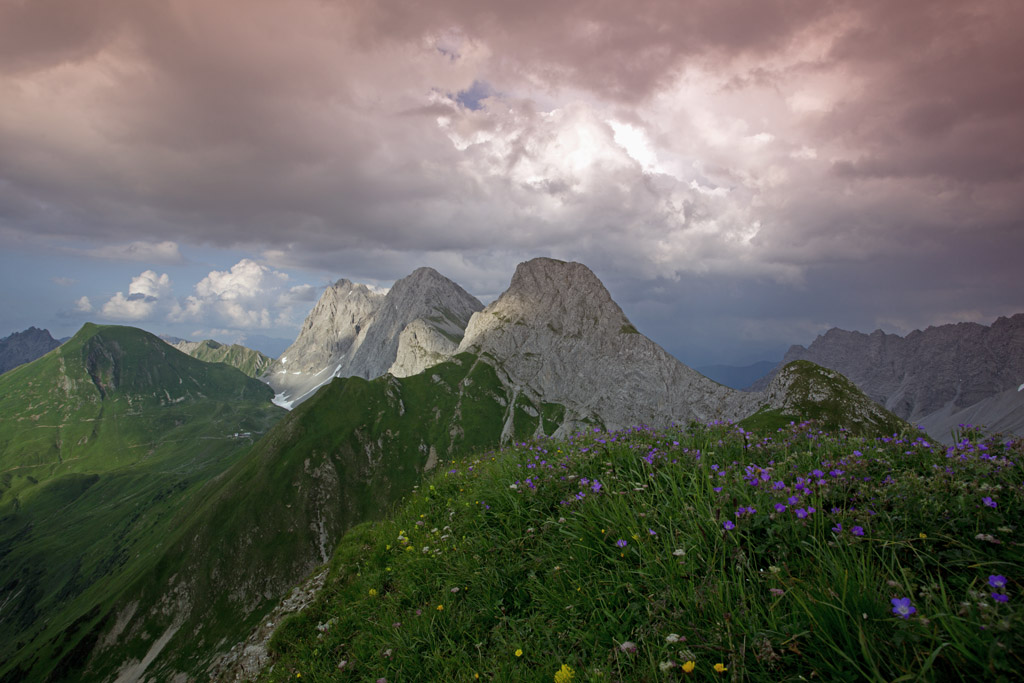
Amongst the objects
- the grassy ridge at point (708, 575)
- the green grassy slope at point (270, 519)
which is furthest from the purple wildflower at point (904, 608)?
the green grassy slope at point (270, 519)

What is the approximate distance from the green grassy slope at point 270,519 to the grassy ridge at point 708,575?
Result: 318 ft

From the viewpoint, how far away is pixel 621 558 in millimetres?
6148

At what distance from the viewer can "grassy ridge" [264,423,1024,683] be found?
3.88 metres

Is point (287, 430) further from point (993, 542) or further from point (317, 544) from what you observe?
point (993, 542)

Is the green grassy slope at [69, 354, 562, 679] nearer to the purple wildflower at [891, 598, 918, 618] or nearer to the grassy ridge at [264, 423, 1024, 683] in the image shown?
the grassy ridge at [264, 423, 1024, 683]

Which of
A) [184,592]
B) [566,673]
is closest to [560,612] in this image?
[566,673]

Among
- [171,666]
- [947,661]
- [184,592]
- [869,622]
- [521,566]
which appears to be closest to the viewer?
[947,661]

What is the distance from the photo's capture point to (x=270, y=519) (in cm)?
13912

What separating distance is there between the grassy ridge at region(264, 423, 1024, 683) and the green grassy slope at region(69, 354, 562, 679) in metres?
97.1

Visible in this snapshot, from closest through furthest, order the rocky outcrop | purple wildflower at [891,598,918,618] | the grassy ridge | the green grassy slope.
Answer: purple wildflower at [891,598,918,618], the grassy ridge, the rocky outcrop, the green grassy slope

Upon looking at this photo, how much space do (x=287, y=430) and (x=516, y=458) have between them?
188m

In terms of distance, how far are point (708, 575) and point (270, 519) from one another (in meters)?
166

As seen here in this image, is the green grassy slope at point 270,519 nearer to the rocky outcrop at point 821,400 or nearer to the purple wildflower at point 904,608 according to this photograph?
the rocky outcrop at point 821,400

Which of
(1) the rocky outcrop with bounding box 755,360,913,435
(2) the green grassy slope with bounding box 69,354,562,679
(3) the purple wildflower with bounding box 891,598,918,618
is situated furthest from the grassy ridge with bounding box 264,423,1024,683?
(1) the rocky outcrop with bounding box 755,360,913,435
